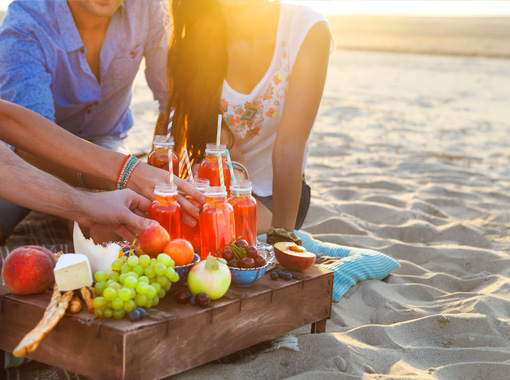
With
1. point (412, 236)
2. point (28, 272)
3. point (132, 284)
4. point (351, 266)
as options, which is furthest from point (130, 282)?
point (412, 236)

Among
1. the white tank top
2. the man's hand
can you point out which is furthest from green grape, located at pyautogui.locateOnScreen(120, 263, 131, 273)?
the white tank top

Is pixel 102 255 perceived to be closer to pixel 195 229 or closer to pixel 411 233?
pixel 195 229

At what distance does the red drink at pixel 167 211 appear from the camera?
2.34 metres

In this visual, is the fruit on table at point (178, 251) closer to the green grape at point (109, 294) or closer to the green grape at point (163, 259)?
the green grape at point (163, 259)

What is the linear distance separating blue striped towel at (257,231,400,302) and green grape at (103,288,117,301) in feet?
4.70

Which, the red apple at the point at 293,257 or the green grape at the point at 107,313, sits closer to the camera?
the green grape at the point at 107,313

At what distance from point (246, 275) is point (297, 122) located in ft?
4.16

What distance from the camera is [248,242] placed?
2.55 metres

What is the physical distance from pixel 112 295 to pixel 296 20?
215 centimetres

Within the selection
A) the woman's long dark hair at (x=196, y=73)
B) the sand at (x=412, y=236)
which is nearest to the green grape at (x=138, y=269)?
the sand at (x=412, y=236)

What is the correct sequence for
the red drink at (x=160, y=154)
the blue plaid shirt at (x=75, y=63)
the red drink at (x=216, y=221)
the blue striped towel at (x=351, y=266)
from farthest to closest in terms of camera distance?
the blue plaid shirt at (x=75, y=63) → the blue striped towel at (x=351, y=266) → the red drink at (x=160, y=154) → the red drink at (x=216, y=221)

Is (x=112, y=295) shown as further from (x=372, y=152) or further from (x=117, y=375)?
(x=372, y=152)

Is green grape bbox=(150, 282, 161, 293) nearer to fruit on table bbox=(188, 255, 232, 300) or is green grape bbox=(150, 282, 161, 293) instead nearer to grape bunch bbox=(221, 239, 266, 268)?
fruit on table bbox=(188, 255, 232, 300)

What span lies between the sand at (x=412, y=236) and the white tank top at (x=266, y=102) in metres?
0.67
